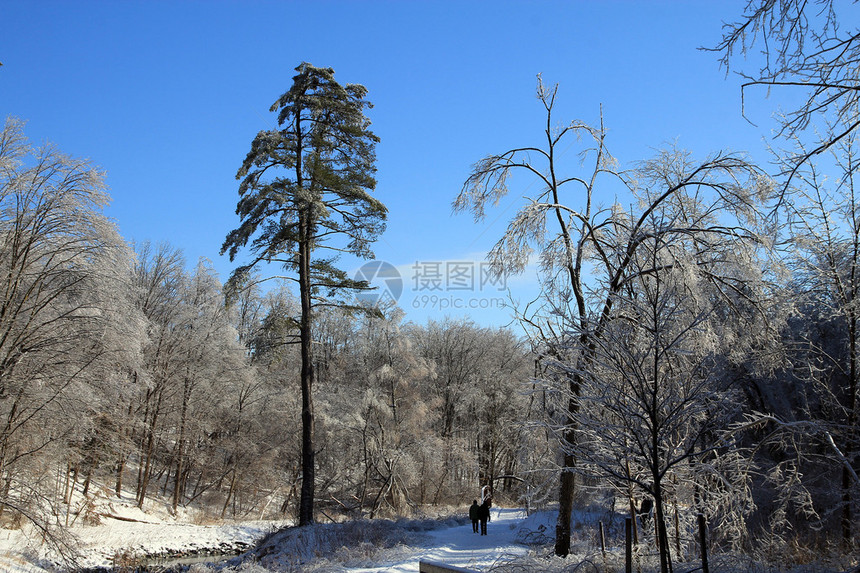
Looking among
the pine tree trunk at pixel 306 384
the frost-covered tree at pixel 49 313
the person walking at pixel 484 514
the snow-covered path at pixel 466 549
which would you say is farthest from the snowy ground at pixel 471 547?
the frost-covered tree at pixel 49 313

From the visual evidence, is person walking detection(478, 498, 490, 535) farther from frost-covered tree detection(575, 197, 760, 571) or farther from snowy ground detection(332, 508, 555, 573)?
frost-covered tree detection(575, 197, 760, 571)

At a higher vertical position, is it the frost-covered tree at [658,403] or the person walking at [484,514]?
the frost-covered tree at [658,403]

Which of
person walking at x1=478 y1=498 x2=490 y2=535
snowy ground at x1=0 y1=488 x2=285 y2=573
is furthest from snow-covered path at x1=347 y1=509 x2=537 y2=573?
snowy ground at x1=0 y1=488 x2=285 y2=573

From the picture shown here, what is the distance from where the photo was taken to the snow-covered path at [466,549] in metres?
10.8

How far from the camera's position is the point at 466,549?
13.6 metres

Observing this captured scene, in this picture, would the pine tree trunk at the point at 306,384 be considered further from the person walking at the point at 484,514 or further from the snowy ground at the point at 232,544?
the person walking at the point at 484,514

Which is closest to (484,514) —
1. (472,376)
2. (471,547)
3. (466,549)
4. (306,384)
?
(471,547)

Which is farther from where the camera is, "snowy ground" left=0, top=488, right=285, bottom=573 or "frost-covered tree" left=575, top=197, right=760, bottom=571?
"snowy ground" left=0, top=488, right=285, bottom=573

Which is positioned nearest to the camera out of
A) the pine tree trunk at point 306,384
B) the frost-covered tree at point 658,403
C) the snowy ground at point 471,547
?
the frost-covered tree at point 658,403

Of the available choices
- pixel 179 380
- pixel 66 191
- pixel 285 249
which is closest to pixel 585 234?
pixel 285 249

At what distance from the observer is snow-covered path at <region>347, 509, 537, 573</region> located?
10781 millimetres

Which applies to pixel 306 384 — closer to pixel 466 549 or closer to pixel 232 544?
pixel 466 549

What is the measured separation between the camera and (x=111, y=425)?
65.8ft

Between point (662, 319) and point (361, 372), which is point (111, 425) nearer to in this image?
point (361, 372)
